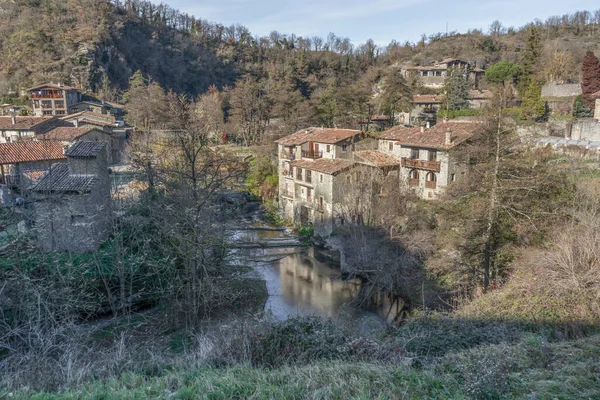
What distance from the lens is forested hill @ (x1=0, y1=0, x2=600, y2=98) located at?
62.8 metres

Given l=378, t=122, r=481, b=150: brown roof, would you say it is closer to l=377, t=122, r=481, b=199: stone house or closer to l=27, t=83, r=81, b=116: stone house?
l=377, t=122, r=481, b=199: stone house

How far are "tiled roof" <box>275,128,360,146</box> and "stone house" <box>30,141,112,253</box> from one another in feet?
53.1

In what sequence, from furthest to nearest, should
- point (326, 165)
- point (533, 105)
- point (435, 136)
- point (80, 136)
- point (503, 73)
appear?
point (503, 73), point (80, 136), point (533, 105), point (326, 165), point (435, 136)

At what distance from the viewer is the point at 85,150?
19.2 m

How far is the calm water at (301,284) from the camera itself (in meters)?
18.7

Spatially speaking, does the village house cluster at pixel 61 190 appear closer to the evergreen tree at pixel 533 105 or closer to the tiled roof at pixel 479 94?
the evergreen tree at pixel 533 105

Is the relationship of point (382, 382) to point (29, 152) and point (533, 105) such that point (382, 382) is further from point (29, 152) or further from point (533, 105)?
point (533, 105)

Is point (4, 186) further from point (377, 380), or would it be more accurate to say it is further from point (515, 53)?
point (515, 53)

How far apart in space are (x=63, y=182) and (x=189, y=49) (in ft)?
259

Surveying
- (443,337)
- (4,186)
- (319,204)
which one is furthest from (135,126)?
(443,337)

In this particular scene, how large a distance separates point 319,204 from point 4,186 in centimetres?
1929

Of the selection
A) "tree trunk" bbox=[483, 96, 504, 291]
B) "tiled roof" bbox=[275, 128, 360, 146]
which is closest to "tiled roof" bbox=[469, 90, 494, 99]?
"tiled roof" bbox=[275, 128, 360, 146]

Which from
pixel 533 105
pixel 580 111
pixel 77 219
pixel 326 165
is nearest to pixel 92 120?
pixel 326 165

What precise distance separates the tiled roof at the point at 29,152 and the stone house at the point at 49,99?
87.6 ft
